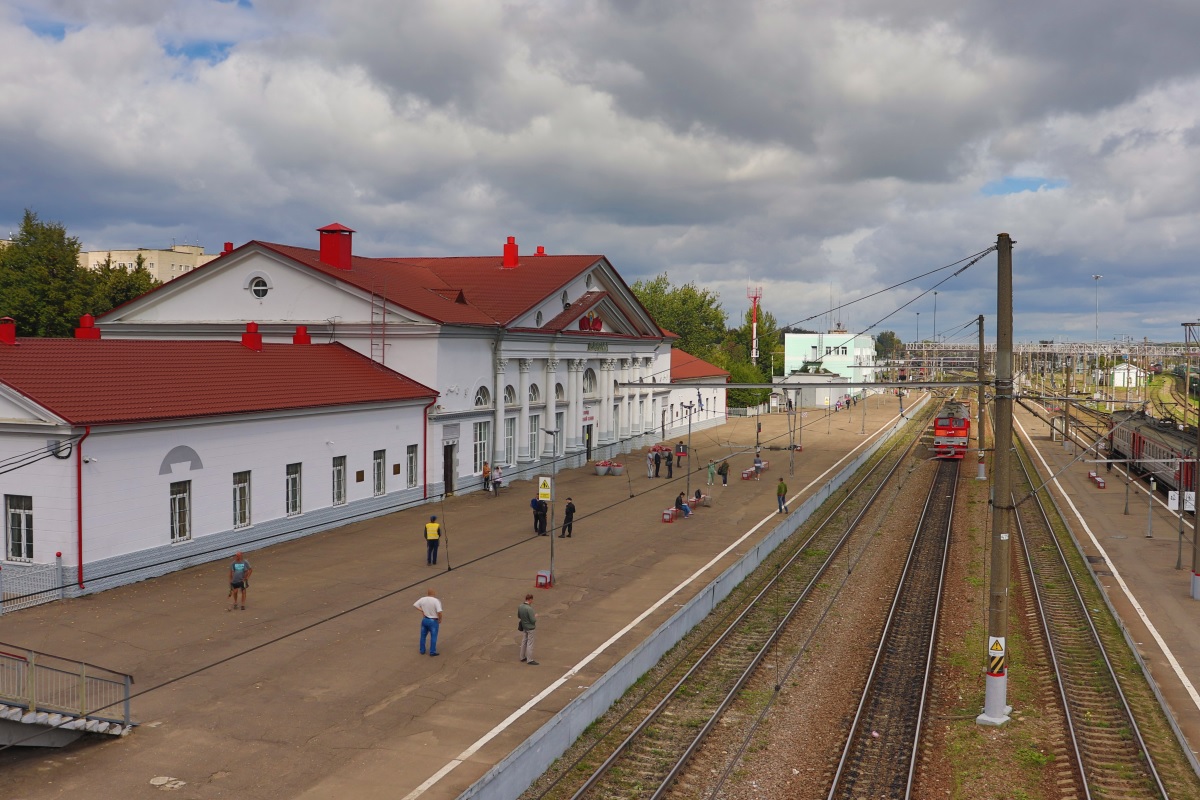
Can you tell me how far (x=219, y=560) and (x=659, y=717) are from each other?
51.0 feet

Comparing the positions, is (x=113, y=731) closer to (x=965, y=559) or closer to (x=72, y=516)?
(x=72, y=516)

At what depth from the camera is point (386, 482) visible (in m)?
35.2

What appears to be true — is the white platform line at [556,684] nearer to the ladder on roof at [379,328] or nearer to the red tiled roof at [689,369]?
the ladder on roof at [379,328]

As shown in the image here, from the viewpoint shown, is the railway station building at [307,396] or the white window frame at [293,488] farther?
the white window frame at [293,488]

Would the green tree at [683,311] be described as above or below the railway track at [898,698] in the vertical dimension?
above

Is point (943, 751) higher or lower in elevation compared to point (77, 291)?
lower

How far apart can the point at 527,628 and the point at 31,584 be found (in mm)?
12170

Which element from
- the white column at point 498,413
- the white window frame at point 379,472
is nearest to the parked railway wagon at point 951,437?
the white column at point 498,413

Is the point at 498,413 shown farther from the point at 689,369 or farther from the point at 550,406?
the point at 689,369

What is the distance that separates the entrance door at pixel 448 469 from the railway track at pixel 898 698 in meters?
18.0

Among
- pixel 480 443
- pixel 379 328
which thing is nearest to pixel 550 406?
pixel 480 443

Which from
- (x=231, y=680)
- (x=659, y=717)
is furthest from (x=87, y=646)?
(x=659, y=717)

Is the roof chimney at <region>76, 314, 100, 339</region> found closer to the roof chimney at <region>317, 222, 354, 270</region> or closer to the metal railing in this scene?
the roof chimney at <region>317, 222, 354, 270</region>

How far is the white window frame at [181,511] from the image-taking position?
25562 mm
